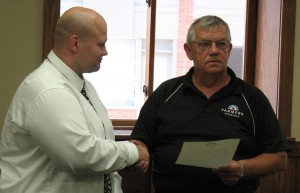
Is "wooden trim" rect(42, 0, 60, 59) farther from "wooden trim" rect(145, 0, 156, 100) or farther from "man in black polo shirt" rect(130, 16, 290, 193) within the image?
"man in black polo shirt" rect(130, 16, 290, 193)

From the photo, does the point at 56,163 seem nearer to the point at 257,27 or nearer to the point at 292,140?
the point at 292,140

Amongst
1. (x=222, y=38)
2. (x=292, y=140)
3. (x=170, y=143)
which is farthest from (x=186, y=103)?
(x=292, y=140)

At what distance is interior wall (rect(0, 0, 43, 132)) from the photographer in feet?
8.12

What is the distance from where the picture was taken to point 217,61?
76.4 inches

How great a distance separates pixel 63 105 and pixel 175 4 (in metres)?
1.71

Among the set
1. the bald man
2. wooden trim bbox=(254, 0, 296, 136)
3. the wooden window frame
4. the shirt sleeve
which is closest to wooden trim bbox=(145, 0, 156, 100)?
the wooden window frame

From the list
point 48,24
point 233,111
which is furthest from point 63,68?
point 48,24

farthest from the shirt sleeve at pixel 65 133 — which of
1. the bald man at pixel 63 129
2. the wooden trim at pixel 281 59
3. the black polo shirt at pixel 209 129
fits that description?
the wooden trim at pixel 281 59

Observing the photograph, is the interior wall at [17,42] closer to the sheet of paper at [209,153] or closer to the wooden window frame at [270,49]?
the wooden window frame at [270,49]

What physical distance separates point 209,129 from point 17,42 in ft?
4.26

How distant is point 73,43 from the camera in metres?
1.57

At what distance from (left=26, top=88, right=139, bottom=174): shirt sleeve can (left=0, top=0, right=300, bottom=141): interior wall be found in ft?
3.70

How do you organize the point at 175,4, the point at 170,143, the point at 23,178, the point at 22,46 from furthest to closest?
the point at 175,4, the point at 22,46, the point at 170,143, the point at 23,178

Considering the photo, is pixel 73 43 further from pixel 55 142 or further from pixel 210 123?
pixel 210 123
